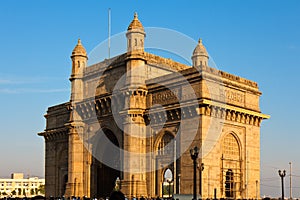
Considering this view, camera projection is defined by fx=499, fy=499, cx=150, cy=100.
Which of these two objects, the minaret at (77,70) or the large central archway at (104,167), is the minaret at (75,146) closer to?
the minaret at (77,70)

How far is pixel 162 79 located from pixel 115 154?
30.1ft

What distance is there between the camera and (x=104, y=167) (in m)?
44.4

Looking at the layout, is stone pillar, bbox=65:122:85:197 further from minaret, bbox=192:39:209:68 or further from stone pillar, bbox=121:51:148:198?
minaret, bbox=192:39:209:68

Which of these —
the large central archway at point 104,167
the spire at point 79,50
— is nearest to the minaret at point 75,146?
the large central archway at point 104,167

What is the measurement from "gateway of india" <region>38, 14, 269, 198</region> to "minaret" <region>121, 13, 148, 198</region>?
0.25 ft

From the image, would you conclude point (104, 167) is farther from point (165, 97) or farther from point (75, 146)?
point (165, 97)

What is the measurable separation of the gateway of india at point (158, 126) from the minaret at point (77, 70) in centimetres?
10

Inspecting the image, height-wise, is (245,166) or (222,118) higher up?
(222,118)

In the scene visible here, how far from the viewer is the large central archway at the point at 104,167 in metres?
43.0

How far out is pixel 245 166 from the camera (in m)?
38.5

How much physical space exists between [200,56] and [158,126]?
6.20 meters

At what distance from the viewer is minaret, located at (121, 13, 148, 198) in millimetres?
37531

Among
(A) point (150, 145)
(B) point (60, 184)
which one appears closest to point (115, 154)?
(A) point (150, 145)

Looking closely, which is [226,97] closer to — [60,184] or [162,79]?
[162,79]
